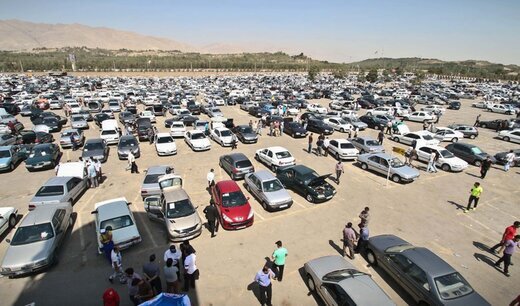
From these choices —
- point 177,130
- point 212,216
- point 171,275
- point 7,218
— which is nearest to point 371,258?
point 212,216

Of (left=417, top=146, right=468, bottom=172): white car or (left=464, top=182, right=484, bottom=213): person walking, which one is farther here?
(left=417, top=146, right=468, bottom=172): white car

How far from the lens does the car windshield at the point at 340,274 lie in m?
8.49

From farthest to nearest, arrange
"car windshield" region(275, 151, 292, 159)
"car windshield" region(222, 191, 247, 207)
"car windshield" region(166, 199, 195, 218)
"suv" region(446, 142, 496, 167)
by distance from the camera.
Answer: "suv" region(446, 142, 496, 167) < "car windshield" region(275, 151, 292, 159) < "car windshield" region(222, 191, 247, 207) < "car windshield" region(166, 199, 195, 218)

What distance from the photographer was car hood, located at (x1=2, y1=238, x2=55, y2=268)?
982 cm

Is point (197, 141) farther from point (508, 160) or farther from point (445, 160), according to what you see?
point (508, 160)

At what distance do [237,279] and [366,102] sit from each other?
42309 millimetres

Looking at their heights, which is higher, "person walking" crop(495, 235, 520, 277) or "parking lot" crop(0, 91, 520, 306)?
"person walking" crop(495, 235, 520, 277)

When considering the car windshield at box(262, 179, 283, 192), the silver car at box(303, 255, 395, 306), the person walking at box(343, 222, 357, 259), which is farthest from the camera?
the car windshield at box(262, 179, 283, 192)

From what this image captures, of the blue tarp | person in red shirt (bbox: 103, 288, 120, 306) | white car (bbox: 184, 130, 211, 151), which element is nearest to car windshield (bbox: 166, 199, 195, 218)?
person in red shirt (bbox: 103, 288, 120, 306)

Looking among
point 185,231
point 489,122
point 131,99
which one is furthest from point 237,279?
point 131,99

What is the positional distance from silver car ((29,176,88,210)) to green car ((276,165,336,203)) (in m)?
11.6

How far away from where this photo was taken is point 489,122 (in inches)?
1358

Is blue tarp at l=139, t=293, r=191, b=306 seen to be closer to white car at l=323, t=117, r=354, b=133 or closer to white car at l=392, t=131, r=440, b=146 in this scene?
white car at l=392, t=131, r=440, b=146

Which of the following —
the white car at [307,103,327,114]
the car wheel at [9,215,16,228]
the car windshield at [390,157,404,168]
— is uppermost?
the white car at [307,103,327,114]
